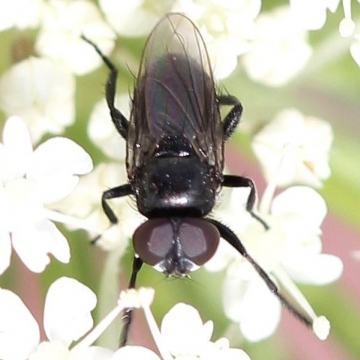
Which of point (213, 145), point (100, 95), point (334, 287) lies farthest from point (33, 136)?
point (334, 287)

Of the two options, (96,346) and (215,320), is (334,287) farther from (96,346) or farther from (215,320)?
(96,346)

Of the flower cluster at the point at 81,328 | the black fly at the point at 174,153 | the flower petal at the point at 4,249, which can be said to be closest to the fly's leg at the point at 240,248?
the black fly at the point at 174,153

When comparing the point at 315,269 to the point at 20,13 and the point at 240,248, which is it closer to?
the point at 240,248

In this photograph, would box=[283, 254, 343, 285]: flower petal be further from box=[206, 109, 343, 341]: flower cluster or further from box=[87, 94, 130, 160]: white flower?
box=[87, 94, 130, 160]: white flower

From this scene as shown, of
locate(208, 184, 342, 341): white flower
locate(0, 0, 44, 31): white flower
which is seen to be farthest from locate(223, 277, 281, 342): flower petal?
locate(0, 0, 44, 31): white flower

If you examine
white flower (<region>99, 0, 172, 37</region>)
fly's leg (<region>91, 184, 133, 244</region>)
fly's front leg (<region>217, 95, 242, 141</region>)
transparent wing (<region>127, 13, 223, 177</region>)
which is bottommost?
fly's leg (<region>91, 184, 133, 244</region>)

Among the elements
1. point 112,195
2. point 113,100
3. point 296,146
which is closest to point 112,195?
point 112,195
